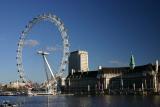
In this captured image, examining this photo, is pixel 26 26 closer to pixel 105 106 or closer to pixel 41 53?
pixel 41 53

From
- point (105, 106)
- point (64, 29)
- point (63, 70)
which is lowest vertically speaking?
point (105, 106)

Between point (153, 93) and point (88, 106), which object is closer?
point (88, 106)

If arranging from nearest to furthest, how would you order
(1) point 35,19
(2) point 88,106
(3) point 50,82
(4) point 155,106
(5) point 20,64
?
(4) point 155,106 < (2) point 88,106 < (1) point 35,19 < (5) point 20,64 < (3) point 50,82

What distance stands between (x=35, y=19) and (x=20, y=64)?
71.3ft

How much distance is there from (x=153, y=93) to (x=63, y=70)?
167 feet

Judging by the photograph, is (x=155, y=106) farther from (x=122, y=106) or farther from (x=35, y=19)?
(x=35, y=19)

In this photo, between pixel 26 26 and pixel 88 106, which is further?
pixel 26 26

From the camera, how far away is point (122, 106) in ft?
348

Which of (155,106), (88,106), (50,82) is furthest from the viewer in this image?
(50,82)

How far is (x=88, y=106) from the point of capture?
110m

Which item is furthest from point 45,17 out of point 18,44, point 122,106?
point 122,106

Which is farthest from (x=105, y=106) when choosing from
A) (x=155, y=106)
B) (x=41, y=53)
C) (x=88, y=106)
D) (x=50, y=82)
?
(x=50, y=82)

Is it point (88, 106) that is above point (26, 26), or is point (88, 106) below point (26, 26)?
below

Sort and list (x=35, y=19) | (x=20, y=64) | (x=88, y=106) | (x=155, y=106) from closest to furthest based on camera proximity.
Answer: (x=155, y=106), (x=88, y=106), (x=35, y=19), (x=20, y=64)
